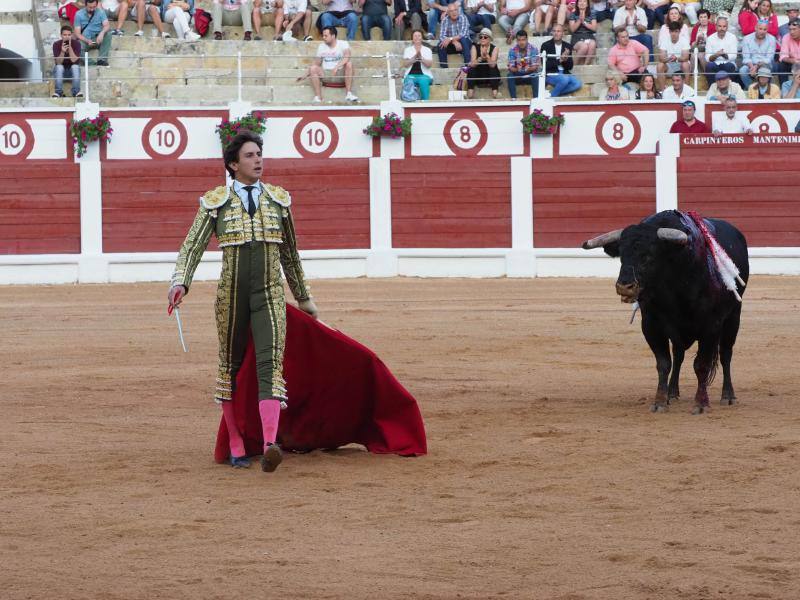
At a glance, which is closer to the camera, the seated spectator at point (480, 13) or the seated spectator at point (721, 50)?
the seated spectator at point (721, 50)

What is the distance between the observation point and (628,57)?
16.1 meters

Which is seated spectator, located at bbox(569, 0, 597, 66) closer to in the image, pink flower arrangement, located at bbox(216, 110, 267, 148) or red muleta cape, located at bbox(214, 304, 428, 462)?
pink flower arrangement, located at bbox(216, 110, 267, 148)

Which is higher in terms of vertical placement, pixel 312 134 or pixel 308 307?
pixel 312 134

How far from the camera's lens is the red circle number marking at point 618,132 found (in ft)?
52.2

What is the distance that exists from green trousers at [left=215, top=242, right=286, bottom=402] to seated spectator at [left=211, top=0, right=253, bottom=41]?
40.2ft

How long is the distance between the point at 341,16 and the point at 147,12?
2408mm

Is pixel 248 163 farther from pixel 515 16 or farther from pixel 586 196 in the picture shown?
pixel 515 16

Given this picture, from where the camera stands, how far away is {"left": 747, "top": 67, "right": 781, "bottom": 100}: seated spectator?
619 inches

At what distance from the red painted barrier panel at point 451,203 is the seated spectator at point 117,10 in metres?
3.83

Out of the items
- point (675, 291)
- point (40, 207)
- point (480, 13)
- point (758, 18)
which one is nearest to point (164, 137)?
point (40, 207)

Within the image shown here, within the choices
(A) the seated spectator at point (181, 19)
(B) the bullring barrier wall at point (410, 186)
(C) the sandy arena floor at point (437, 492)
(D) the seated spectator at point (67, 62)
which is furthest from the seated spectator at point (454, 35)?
(C) the sandy arena floor at point (437, 492)

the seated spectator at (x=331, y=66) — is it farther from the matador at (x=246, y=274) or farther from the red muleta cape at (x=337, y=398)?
the matador at (x=246, y=274)

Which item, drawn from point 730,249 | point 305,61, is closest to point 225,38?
point 305,61

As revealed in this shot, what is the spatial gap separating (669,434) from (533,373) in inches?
96.2
